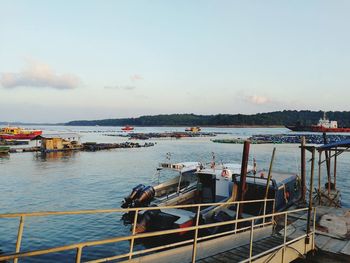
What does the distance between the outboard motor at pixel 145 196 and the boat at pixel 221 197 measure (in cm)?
306

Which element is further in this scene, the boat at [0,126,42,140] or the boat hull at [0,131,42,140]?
the boat at [0,126,42,140]

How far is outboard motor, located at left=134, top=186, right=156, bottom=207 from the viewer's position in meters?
24.2

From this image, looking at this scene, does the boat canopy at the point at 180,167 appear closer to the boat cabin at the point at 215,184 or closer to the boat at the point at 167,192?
the boat at the point at 167,192

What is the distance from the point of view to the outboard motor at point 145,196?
24156 mm

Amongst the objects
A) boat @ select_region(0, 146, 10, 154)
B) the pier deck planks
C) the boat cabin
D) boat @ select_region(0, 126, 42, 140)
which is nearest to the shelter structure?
boat @ select_region(0, 146, 10, 154)

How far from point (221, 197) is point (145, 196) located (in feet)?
19.6

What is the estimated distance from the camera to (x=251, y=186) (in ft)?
70.1

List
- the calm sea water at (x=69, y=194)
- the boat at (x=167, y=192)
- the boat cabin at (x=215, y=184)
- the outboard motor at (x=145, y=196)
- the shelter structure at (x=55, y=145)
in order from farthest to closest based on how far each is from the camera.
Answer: the shelter structure at (x=55, y=145), the outboard motor at (x=145, y=196), the boat at (x=167, y=192), the boat cabin at (x=215, y=184), the calm sea water at (x=69, y=194)

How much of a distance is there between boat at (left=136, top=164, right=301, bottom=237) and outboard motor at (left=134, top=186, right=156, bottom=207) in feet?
10.0

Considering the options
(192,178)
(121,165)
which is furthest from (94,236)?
(121,165)

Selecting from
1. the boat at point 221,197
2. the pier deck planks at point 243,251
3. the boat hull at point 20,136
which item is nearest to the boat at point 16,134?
the boat hull at point 20,136

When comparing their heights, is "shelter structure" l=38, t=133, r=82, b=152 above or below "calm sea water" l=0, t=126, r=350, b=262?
above

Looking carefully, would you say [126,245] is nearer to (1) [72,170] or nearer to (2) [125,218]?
(2) [125,218]

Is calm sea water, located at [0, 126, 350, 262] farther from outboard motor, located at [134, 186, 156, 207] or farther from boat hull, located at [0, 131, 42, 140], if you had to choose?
boat hull, located at [0, 131, 42, 140]
